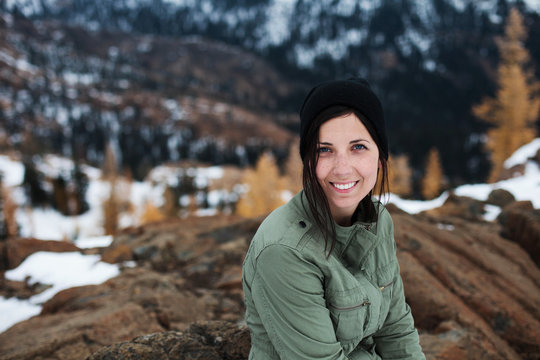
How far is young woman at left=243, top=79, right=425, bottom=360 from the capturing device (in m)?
1.59

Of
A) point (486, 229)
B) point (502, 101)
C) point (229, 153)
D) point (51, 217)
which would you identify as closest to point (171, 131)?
point (229, 153)

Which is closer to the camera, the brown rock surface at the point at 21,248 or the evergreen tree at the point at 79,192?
the brown rock surface at the point at 21,248

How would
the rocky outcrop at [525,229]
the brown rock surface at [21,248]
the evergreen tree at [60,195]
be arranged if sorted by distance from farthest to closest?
the evergreen tree at [60,195] < the brown rock surface at [21,248] < the rocky outcrop at [525,229]

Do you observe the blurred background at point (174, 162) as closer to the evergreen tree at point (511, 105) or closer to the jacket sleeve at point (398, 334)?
the evergreen tree at point (511, 105)

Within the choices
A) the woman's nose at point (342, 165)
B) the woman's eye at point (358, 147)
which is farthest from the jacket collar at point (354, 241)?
the woman's eye at point (358, 147)

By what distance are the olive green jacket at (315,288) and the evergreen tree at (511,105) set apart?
73.5ft

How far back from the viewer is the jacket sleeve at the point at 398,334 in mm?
2168

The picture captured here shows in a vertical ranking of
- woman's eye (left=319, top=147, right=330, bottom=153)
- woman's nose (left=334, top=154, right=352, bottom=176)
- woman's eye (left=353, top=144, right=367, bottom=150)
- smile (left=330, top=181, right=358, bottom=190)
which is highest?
woman's eye (left=353, top=144, right=367, bottom=150)

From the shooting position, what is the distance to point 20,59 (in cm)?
18562

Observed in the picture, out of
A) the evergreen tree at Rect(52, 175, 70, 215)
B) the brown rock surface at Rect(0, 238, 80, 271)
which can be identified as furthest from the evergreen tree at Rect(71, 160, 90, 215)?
the brown rock surface at Rect(0, 238, 80, 271)

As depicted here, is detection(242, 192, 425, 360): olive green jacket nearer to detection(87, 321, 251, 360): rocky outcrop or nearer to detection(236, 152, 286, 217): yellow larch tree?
detection(87, 321, 251, 360): rocky outcrop

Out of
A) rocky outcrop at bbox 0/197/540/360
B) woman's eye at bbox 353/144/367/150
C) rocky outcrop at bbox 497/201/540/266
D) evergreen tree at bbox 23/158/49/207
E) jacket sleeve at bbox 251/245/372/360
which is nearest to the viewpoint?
jacket sleeve at bbox 251/245/372/360

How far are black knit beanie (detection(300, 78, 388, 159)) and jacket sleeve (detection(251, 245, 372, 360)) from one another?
698 millimetres

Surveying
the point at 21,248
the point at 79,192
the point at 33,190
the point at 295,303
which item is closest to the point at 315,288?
the point at 295,303
